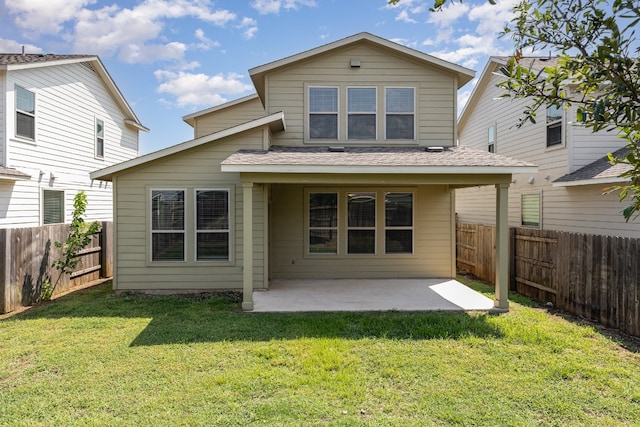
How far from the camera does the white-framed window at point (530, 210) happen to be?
1151cm

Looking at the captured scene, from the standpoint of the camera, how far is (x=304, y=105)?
939cm

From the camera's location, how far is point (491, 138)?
45.9 ft

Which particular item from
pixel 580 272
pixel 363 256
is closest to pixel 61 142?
pixel 363 256

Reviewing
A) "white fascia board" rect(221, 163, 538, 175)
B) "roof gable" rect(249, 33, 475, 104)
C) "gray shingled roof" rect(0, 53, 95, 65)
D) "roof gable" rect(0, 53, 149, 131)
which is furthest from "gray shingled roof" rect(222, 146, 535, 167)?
"gray shingled roof" rect(0, 53, 95, 65)

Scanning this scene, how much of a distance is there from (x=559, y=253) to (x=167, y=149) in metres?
8.45

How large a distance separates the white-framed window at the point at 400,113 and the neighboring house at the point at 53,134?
9.00 meters

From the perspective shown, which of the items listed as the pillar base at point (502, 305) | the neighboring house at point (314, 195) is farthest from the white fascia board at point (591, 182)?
the pillar base at point (502, 305)

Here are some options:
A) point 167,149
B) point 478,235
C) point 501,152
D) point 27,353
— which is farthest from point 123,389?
point 501,152

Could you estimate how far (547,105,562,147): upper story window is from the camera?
34.3 ft

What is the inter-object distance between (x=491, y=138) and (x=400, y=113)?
6.36m

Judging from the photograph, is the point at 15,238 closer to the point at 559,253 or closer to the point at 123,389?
the point at 123,389

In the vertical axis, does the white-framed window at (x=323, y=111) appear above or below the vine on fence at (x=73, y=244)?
above

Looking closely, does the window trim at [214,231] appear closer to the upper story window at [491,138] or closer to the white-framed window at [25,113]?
the white-framed window at [25,113]

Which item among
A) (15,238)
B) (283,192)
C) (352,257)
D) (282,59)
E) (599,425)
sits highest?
(282,59)
